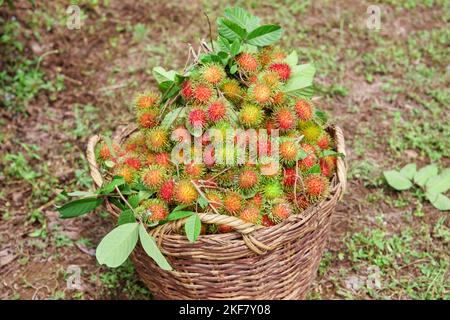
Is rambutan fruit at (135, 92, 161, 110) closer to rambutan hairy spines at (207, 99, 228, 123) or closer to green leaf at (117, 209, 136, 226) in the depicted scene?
rambutan hairy spines at (207, 99, 228, 123)

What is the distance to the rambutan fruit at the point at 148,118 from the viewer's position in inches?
68.8

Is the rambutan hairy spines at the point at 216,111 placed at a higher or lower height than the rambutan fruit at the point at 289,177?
higher

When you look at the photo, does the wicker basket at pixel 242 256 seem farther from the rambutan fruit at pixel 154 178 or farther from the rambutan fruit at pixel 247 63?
the rambutan fruit at pixel 247 63

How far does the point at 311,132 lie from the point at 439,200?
34.5 inches

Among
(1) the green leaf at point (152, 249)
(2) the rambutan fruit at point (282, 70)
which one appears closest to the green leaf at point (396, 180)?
(2) the rambutan fruit at point (282, 70)

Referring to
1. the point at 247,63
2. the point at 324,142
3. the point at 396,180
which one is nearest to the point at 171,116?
the point at 247,63

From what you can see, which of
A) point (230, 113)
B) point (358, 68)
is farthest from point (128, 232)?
point (358, 68)

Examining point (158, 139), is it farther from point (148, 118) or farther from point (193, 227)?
point (193, 227)

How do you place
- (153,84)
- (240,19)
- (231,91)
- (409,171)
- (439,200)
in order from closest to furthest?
(231,91)
(240,19)
(439,200)
(409,171)
(153,84)

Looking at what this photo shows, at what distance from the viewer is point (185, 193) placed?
1572 millimetres

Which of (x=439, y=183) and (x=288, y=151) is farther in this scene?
(x=439, y=183)

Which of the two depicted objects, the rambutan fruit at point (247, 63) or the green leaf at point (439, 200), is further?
the green leaf at point (439, 200)
